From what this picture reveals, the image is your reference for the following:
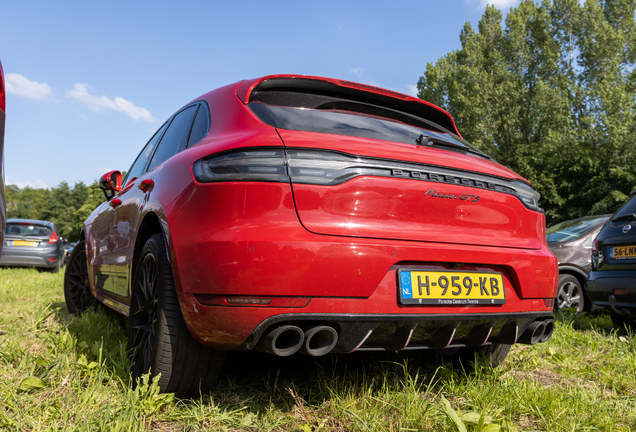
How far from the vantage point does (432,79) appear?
32.0 m

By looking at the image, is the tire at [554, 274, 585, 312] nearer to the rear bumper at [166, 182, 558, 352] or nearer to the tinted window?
the tinted window

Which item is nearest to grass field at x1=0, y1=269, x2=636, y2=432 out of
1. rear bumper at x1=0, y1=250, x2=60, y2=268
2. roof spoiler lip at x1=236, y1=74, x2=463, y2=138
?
roof spoiler lip at x1=236, y1=74, x2=463, y2=138

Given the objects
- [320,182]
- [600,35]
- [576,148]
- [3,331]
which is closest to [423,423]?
[320,182]

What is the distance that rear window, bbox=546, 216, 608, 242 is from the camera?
6925 millimetres

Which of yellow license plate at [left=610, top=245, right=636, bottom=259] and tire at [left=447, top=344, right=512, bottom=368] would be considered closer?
tire at [left=447, top=344, right=512, bottom=368]

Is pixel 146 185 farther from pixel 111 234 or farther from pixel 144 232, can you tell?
pixel 111 234

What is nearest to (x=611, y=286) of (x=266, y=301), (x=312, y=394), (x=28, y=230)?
(x=312, y=394)

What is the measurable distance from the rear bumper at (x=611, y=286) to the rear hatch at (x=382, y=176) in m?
2.50

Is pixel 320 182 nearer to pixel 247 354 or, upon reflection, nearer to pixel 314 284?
pixel 314 284

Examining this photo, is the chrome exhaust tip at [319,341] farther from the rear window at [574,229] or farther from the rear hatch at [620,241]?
the rear window at [574,229]

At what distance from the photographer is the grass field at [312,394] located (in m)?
2.00

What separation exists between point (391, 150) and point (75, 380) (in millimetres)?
1926

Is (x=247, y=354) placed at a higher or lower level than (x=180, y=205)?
lower

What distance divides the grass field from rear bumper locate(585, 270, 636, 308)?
1.21 metres
